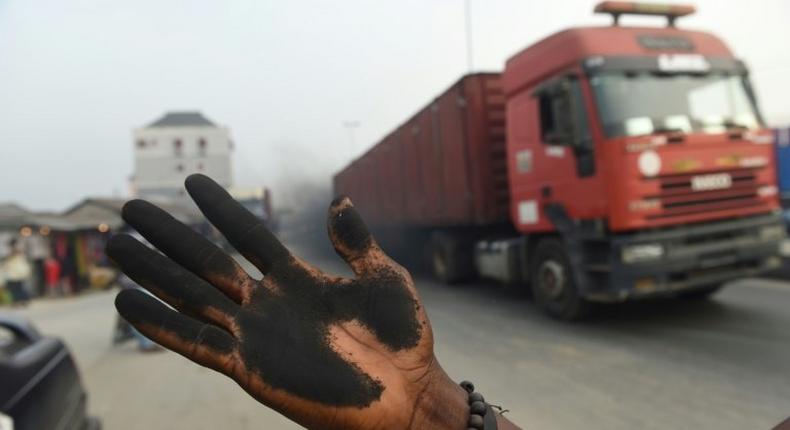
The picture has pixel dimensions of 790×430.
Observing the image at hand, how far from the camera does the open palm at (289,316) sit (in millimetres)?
1183

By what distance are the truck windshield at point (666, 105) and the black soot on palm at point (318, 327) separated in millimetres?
4807

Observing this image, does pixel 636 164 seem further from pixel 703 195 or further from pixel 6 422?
pixel 6 422

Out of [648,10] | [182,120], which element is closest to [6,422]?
[182,120]

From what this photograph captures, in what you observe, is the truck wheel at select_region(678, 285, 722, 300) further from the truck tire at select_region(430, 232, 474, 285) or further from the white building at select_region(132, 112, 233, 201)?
the white building at select_region(132, 112, 233, 201)

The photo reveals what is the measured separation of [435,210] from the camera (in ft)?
33.1

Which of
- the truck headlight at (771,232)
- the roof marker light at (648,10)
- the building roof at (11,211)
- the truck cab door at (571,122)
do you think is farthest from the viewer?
the building roof at (11,211)

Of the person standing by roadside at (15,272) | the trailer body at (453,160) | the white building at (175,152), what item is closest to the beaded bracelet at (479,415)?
the white building at (175,152)

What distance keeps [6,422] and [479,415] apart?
5.78 feet

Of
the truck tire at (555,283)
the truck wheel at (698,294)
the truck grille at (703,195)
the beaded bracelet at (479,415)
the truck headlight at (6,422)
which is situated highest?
the truck grille at (703,195)

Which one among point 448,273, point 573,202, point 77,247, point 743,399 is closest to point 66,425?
point 743,399

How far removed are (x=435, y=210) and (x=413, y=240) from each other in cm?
186

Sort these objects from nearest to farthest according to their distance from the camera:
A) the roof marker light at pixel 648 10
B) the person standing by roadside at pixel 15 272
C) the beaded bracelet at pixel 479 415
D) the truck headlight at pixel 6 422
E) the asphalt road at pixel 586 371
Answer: the beaded bracelet at pixel 479 415 < the truck headlight at pixel 6 422 < the asphalt road at pixel 586 371 < the roof marker light at pixel 648 10 < the person standing by roadside at pixel 15 272

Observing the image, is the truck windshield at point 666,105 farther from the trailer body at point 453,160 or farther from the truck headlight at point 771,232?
the trailer body at point 453,160

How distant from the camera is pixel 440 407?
4.27ft
